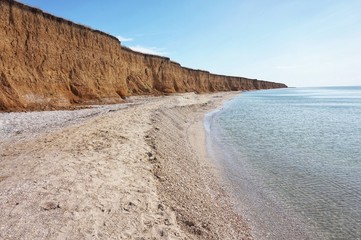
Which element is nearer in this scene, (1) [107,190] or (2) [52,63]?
(1) [107,190]

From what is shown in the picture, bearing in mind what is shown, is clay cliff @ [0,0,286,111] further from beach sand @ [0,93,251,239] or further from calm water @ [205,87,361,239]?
calm water @ [205,87,361,239]

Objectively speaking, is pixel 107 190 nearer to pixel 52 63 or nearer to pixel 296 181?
pixel 296 181

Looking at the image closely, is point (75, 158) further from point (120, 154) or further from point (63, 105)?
point (63, 105)

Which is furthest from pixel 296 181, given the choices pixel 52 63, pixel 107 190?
pixel 52 63

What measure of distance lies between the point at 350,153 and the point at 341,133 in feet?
18.9

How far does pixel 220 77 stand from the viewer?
112 metres

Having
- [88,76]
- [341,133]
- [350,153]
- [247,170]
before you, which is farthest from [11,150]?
[88,76]

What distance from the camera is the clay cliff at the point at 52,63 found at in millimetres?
19359

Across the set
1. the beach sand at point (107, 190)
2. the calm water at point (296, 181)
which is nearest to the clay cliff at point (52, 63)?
the beach sand at point (107, 190)

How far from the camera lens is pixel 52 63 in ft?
76.1

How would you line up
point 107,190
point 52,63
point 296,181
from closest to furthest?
1. point 107,190
2. point 296,181
3. point 52,63

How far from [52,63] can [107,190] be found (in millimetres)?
20015

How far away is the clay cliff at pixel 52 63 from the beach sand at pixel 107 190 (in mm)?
10026

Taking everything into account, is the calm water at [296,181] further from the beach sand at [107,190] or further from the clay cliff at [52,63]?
the clay cliff at [52,63]
